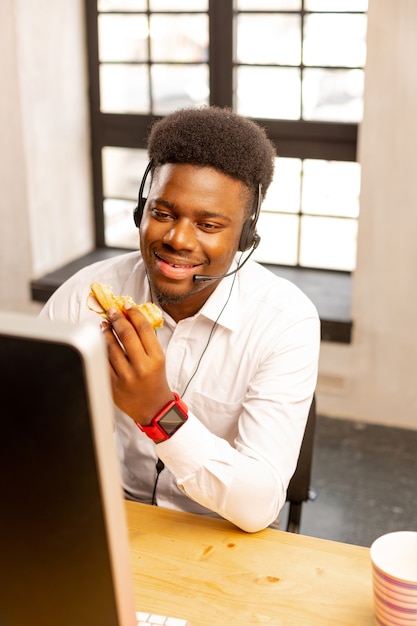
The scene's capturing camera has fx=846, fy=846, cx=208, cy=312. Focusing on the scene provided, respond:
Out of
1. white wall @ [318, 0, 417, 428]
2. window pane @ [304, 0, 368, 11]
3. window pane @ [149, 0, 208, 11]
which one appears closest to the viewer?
white wall @ [318, 0, 417, 428]

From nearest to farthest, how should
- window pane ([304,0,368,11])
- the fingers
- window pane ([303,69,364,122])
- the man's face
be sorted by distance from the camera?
the fingers < the man's face < window pane ([304,0,368,11]) < window pane ([303,69,364,122])

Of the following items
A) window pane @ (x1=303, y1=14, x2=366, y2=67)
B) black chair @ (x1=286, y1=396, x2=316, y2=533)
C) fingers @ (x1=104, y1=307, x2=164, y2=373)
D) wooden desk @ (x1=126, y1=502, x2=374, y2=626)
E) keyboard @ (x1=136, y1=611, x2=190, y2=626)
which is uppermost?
window pane @ (x1=303, y1=14, x2=366, y2=67)

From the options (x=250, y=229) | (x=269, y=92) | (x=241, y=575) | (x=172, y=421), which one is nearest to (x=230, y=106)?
(x=269, y=92)

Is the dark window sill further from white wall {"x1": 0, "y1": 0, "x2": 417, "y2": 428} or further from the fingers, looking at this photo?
the fingers

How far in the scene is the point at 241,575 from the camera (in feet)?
4.10

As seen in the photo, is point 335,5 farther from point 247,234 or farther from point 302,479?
point 302,479

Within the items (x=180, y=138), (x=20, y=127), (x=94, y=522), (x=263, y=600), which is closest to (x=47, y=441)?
(x=94, y=522)

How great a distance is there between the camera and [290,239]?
145 inches

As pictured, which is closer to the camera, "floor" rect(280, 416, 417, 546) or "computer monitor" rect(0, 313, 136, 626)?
"computer monitor" rect(0, 313, 136, 626)

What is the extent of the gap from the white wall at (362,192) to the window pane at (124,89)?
0.36ft

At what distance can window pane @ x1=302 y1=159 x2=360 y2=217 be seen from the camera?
3506 millimetres

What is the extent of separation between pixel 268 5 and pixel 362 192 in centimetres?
92

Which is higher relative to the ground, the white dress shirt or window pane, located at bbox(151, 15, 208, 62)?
window pane, located at bbox(151, 15, 208, 62)

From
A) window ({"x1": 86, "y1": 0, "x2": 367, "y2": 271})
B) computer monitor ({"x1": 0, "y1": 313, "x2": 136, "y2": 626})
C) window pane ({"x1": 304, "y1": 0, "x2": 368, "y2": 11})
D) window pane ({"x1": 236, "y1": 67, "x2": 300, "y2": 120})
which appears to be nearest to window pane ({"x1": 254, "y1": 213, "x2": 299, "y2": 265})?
window ({"x1": 86, "y1": 0, "x2": 367, "y2": 271})
